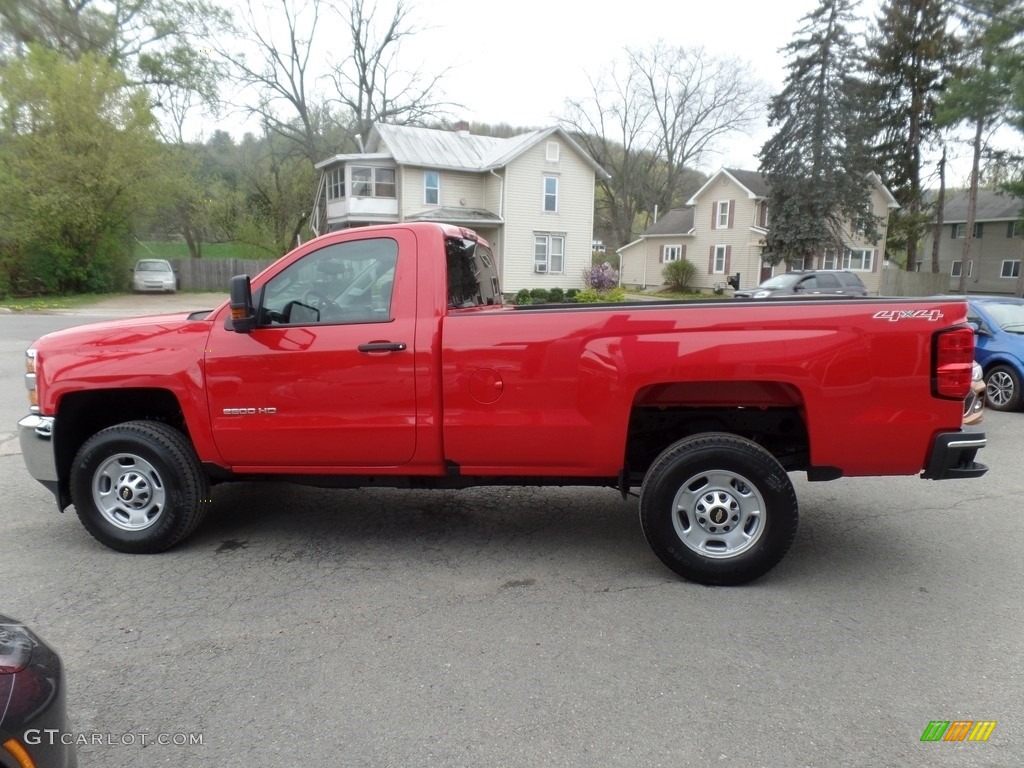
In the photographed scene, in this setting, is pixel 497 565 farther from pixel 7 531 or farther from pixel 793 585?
pixel 7 531

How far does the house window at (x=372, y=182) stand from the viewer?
35344 millimetres

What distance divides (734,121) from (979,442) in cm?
5717

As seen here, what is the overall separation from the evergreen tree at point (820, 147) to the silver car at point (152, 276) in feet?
95.6

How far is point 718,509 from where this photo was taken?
13.8 ft

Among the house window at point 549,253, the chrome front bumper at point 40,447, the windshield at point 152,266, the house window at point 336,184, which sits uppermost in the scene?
the house window at point 336,184

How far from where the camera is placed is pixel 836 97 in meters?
33.6

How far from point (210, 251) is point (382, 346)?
5703cm

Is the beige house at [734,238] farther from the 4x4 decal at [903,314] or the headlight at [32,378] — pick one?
the headlight at [32,378]

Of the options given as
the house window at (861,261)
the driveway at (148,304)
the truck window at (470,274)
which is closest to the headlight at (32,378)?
the truck window at (470,274)

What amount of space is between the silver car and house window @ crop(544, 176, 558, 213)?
729 inches

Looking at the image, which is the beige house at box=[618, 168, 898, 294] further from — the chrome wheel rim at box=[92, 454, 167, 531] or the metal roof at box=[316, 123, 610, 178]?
the chrome wheel rim at box=[92, 454, 167, 531]

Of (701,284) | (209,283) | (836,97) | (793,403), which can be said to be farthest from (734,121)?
(793,403)

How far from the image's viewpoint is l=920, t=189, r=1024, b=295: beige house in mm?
46250

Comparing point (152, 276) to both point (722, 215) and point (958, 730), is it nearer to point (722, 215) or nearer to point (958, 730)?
point (722, 215)
